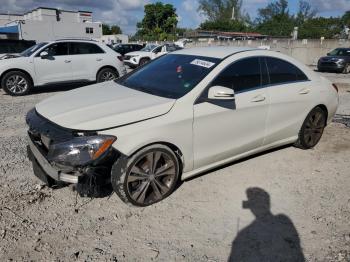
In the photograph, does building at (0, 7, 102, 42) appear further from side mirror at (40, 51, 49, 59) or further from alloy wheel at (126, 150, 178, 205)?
alloy wheel at (126, 150, 178, 205)

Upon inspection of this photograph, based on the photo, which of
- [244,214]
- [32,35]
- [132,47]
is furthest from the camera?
[32,35]

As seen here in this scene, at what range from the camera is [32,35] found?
45.4m

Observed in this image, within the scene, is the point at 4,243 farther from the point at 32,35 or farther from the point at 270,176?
the point at 32,35

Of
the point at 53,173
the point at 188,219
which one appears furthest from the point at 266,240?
the point at 53,173

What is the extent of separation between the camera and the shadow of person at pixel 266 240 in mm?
2930

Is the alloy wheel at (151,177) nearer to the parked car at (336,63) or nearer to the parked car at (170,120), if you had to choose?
the parked car at (170,120)

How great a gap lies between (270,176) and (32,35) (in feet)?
157

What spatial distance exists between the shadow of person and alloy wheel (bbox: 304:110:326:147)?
2.01 metres

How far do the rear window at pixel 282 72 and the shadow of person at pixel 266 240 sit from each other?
1830 millimetres

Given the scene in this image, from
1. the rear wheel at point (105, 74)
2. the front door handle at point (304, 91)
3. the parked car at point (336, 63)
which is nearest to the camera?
the front door handle at point (304, 91)

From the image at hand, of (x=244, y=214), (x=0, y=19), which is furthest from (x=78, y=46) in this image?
(x=0, y=19)

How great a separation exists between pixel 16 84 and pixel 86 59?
86.0 inches

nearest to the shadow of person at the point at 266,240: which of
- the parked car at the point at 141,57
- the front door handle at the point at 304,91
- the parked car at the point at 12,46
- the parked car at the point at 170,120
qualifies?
the parked car at the point at 170,120

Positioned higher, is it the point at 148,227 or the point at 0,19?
the point at 0,19
